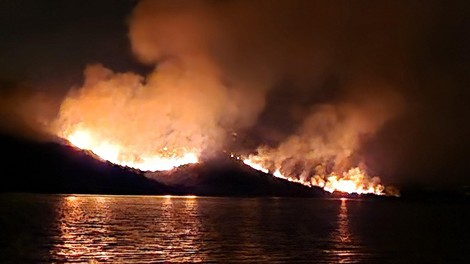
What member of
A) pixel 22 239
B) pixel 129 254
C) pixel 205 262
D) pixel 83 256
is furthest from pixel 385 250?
pixel 22 239

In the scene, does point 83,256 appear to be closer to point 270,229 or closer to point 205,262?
point 205,262

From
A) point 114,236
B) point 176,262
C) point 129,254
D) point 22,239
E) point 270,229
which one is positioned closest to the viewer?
point 176,262

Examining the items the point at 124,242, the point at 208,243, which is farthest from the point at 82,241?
the point at 208,243

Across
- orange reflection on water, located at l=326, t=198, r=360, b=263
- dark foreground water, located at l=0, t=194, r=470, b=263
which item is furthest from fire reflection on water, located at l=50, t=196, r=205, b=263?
orange reflection on water, located at l=326, t=198, r=360, b=263

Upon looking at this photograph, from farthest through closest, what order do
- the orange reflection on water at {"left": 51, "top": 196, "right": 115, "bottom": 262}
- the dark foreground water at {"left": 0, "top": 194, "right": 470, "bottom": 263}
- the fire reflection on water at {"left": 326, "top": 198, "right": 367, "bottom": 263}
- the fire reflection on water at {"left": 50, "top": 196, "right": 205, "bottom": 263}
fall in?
the fire reflection on water at {"left": 326, "top": 198, "right": 367, "bottom": 263}
the dark foreground water at {"left": 0, "top": 194, "right": 470, "bottom": 263}
the fire reflection on water at {"left": 50, "top": 196, "right": 205, "bottom": 263}
the orange reflection on water at {"left": 51, "top": 196, "right": 115, "bottom": 262}

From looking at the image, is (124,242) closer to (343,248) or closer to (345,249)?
(345,249)

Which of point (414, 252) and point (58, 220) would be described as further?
point (58, 220)

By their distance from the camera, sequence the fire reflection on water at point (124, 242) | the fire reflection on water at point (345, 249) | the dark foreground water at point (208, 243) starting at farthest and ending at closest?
the fire reflection on water at point (345, 249) → the dark foreground water at point (208, 243) → the fire reflection on water at point (124, 242)

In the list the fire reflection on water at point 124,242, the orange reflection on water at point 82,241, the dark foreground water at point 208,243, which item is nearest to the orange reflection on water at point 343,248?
the dark foreground water at point 208,243

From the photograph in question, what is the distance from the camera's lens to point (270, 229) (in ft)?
405

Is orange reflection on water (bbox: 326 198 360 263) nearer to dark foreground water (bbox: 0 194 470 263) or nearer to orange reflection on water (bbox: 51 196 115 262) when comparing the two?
dark foreground water (bbox: 0 194 470 263)

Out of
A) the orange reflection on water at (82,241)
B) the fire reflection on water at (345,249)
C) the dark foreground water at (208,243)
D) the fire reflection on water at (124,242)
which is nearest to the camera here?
the orange reflection on water at (82,241)

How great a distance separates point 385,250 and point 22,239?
50.8 m

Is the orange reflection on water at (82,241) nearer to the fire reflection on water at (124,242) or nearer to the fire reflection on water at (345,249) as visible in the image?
the fire reflection on water at (124,242)
